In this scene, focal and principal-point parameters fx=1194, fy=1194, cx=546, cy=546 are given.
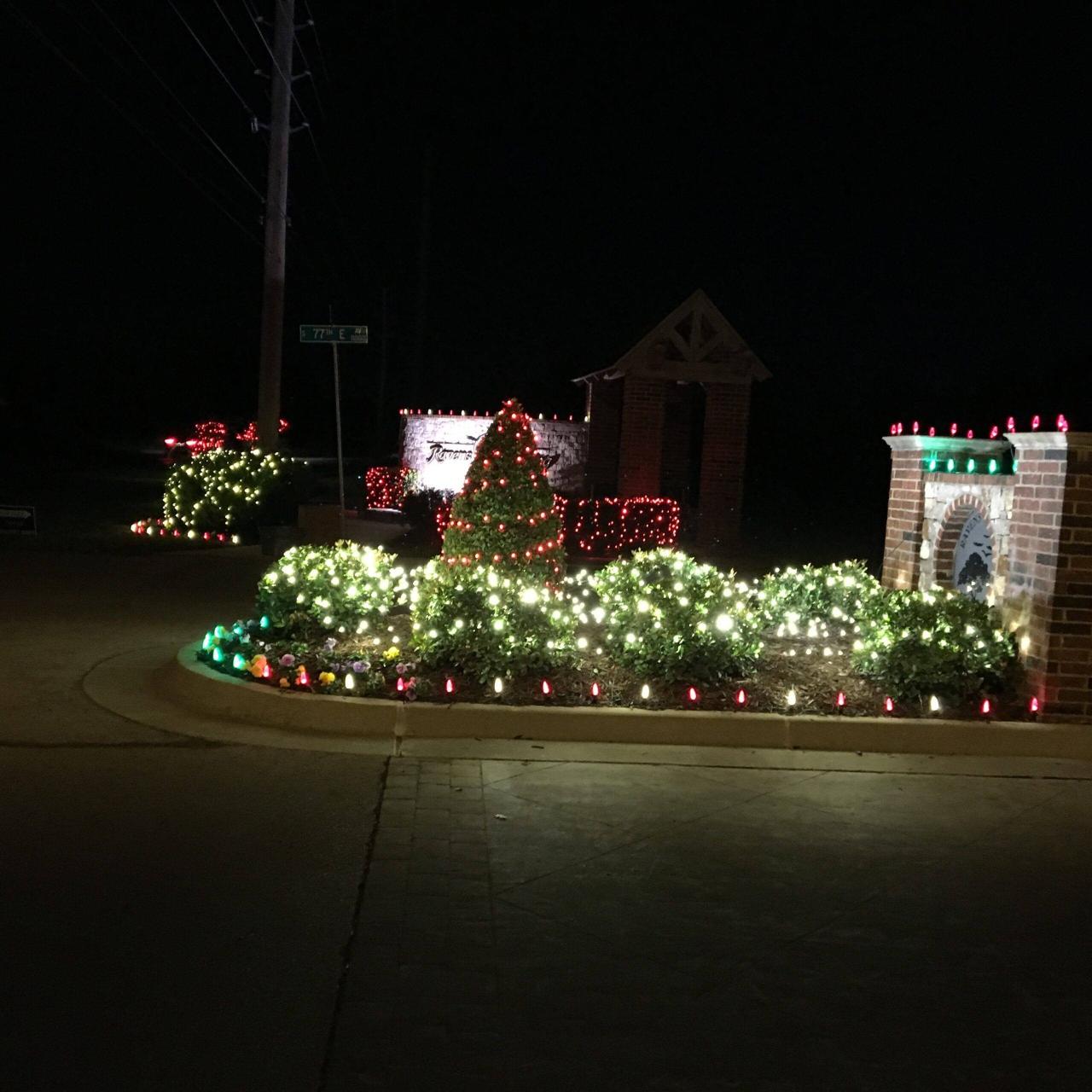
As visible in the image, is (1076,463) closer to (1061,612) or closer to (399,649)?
(1061,612)

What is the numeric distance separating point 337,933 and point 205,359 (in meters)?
71.9

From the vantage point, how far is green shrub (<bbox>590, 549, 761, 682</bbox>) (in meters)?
8.07

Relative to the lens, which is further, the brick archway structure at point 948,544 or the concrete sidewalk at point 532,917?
the brick archway structure at point 948,544

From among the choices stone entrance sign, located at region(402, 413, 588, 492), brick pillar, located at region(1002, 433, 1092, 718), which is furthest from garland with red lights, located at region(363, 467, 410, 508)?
brick pillar, located at region(1002, 433, 1092, 718)

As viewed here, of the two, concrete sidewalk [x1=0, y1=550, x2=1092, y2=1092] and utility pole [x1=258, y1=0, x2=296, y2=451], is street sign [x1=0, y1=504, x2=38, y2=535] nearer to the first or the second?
utility pole [x1=258, y1=0, x2=296, y2=451]

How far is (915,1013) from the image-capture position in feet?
13.6

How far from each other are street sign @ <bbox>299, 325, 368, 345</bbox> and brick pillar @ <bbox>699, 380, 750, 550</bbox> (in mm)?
9286

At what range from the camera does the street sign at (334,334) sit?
40.9 ft

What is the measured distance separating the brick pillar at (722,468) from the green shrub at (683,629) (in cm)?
1151

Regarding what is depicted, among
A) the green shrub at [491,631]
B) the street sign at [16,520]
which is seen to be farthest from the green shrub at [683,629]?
the street sign at [16,520]

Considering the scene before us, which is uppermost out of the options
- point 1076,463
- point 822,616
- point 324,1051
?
point 1076,463

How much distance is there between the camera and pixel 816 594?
10.2 metres

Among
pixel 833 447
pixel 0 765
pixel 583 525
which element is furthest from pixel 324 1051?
pixel 833 447

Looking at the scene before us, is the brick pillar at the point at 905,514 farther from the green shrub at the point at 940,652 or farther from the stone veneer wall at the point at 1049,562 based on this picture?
the green shrub at the point at 940,652
